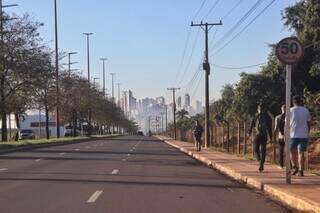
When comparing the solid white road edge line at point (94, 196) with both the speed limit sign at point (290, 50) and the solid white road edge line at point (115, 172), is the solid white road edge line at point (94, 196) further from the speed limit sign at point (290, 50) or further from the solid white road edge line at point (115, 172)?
the solid white road edge line at point (115, 172)

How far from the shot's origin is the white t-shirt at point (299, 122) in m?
18.7

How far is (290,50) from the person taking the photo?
1703 cm

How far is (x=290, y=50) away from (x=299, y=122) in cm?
247

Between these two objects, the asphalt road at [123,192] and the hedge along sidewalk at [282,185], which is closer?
the hedge along sidewalk at [282,185]

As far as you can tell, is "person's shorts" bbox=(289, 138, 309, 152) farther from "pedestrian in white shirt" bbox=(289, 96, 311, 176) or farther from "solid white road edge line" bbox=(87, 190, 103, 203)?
"solid white road edge line" bbox=(87, 190, 103, 203)

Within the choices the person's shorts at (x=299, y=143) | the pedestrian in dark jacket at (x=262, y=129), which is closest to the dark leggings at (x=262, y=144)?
the pedestrian in dark jacket at (x=262, y=129)

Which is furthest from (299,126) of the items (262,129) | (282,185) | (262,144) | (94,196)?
(94,196)

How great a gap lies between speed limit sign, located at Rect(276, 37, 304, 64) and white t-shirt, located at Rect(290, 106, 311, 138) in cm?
208

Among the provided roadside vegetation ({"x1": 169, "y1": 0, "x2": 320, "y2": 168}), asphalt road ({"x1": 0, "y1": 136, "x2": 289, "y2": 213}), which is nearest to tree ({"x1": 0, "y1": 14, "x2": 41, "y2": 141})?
roadside vegetation ({"x1": 169, "y1": 0, "x2": 320, "y2": 168})

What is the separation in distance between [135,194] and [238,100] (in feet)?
135

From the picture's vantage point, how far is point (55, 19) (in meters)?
74.0

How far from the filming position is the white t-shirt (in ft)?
61.2

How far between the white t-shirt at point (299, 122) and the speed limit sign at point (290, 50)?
2.08 metres

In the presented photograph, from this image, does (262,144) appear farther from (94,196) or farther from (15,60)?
(15,60)
